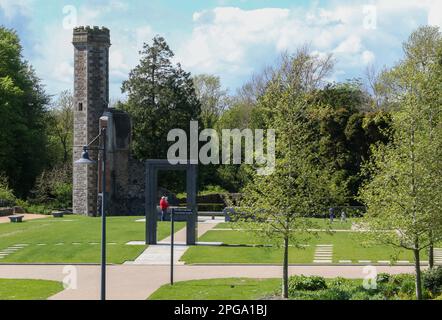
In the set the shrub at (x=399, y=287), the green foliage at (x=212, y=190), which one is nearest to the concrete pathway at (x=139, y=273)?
the shrub at (x=399, y=287)

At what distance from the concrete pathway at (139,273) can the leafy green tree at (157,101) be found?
40834mm

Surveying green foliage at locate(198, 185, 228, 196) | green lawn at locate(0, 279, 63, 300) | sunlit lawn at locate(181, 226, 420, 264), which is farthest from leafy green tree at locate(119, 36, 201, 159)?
green lawn at locate(0, 279, 63, 300)

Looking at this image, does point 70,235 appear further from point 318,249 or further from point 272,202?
point 272,202

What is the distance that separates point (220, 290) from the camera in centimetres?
2380

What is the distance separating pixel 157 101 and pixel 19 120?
15628mm

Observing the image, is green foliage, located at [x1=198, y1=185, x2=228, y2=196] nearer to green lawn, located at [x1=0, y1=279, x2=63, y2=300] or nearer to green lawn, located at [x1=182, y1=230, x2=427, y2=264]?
green lawn, located at [x1=182, y1=230, x2=427, y2=264]

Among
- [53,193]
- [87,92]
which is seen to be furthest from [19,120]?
[87,92]

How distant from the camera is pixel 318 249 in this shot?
35688 millimetres

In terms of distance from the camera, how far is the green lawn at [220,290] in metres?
22.5

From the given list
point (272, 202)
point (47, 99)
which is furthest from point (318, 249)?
point (47, 99)

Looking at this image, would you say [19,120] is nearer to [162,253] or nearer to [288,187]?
[162,253]

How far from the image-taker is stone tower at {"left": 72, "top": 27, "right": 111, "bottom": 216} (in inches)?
2362

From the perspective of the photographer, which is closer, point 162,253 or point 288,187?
point 288,187
